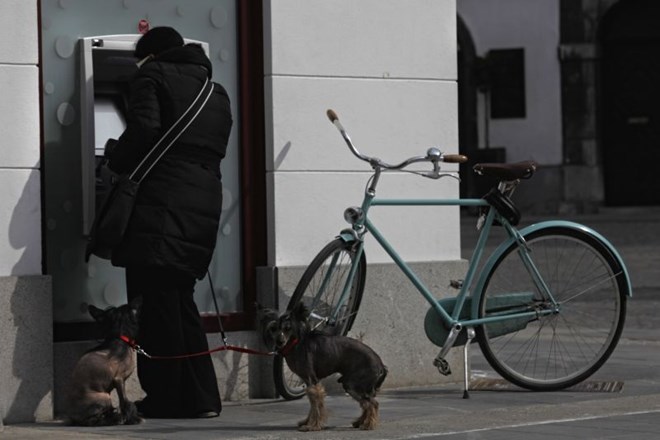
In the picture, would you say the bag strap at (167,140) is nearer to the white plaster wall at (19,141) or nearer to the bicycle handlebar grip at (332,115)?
the white plaster wall at (19,141)

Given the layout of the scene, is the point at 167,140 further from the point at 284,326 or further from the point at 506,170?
the point at 506,170

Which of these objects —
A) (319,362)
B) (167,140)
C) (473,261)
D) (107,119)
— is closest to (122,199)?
(167,140)

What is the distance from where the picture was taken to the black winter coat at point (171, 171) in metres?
7.82

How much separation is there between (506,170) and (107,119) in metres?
1.97

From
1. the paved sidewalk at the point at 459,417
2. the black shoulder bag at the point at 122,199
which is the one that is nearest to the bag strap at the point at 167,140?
the black shoulder bag at the point at 122,199

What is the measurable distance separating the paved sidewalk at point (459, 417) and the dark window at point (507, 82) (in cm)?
2362

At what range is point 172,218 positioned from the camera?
25.7 ft

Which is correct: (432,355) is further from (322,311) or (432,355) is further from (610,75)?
(610,75)

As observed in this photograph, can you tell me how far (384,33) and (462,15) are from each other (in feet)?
81.0

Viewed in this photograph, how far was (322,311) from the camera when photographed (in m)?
8.42

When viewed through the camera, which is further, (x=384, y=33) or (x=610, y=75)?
(x=610, y=75)

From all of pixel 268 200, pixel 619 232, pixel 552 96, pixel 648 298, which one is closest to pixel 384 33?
pixel 268 200

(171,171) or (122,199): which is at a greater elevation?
(171,171)

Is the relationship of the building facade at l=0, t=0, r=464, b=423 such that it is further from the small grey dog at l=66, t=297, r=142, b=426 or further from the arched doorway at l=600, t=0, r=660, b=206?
the arched doorway at l=600, t=0, r=660, b=206
